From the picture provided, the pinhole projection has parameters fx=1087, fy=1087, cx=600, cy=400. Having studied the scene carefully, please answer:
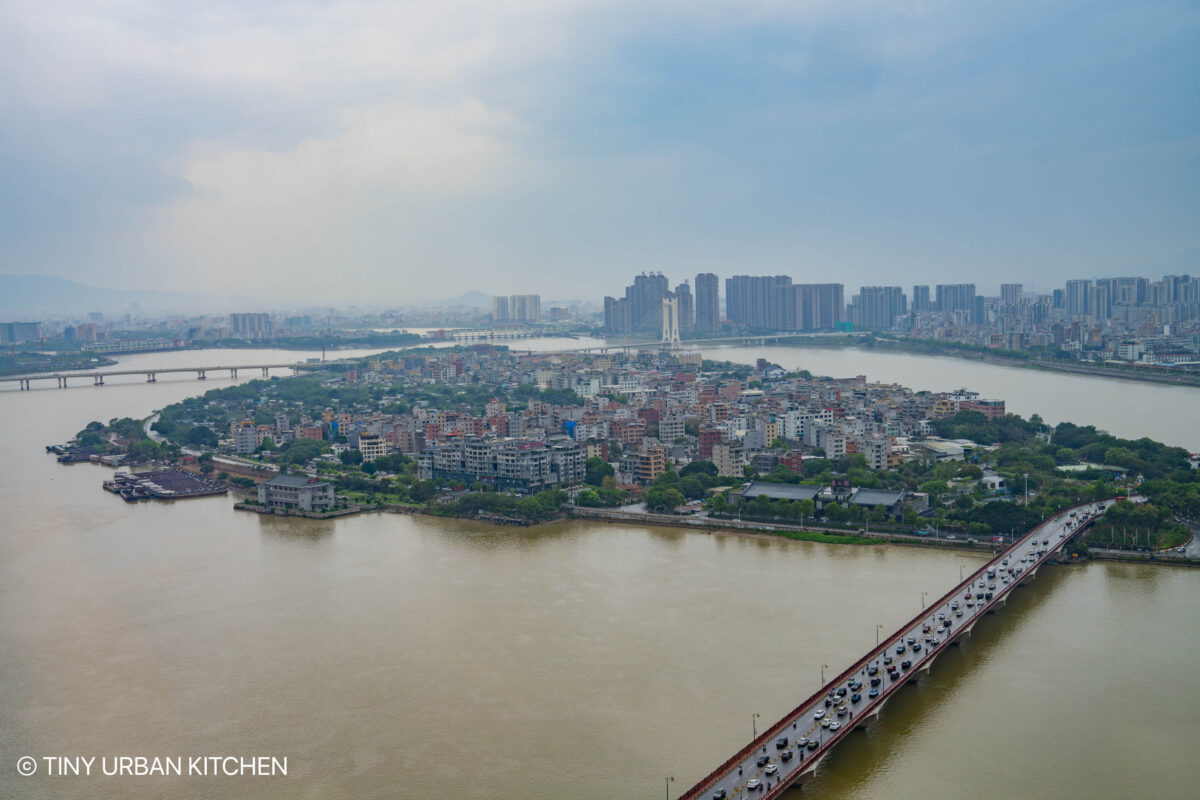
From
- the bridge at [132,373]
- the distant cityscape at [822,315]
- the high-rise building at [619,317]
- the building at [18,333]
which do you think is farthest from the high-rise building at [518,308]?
the bridge at [132,373]

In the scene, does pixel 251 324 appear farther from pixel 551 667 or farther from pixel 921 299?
pixel 551 667

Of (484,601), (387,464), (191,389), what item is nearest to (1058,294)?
(191,389)

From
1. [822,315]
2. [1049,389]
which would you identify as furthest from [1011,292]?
[1049,389]

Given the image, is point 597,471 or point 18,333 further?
point 18,333

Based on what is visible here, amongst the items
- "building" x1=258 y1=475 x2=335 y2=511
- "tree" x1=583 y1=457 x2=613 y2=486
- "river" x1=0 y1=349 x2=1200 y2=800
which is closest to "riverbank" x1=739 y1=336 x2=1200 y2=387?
"tree" x1=583 y1=457 x2=613 y2=486

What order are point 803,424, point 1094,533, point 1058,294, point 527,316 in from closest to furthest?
point 1094,533 → point 803,424 → point 1058,294 → point 527,316

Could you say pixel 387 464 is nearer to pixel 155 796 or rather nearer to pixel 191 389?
pixel 155 796

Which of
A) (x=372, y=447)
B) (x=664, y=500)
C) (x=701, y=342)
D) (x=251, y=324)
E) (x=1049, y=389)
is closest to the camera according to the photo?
(x=664, y=500)

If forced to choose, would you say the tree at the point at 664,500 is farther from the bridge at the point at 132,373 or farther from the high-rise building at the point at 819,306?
the high-rise building at the point at 819,306
